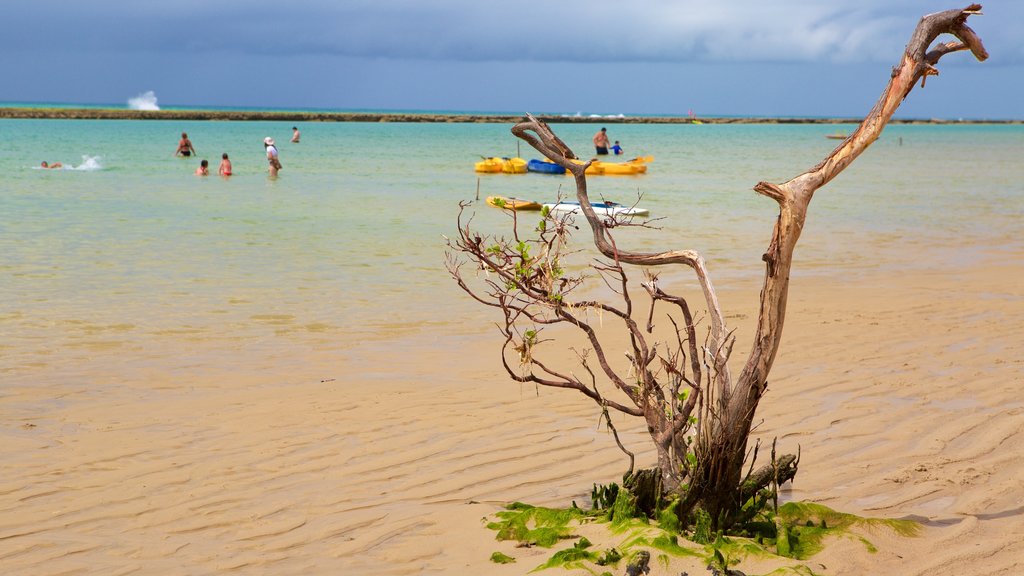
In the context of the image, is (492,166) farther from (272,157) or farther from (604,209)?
(604,209)

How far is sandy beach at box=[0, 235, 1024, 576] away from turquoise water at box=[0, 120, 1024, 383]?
102cm

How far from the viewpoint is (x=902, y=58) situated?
4168 millimetres

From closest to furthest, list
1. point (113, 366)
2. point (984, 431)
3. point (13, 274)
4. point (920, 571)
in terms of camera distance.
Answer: point (920, 571), point (984, 431), point (113, 366), point (13, 274)

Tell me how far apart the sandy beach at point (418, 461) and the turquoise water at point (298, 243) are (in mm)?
1024

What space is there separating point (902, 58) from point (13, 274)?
433 inches

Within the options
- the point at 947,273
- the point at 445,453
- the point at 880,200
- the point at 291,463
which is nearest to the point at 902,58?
the point at 445,453

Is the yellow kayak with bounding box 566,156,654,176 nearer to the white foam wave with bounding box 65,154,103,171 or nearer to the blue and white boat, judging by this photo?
the blue and white boat

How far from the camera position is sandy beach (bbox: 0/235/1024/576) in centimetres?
425

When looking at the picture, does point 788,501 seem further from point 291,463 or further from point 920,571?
point 291,463

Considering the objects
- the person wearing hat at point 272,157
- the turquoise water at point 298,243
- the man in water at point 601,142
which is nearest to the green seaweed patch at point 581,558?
the turquoise water at point 298,243

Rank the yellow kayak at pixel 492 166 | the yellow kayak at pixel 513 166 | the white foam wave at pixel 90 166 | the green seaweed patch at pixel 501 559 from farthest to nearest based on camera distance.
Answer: the yellow kayak at pixel 513 166, the yellow kayak at pixel 492 166, the white foam wave at pixel 90 166, the green seaweed patch at pixel 501 559

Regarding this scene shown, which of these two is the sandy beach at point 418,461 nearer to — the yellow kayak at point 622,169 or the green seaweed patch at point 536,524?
the green seaweed patch at point 536,524

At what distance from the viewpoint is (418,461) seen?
18.1 feet

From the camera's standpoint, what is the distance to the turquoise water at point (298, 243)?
8586 millimetres
